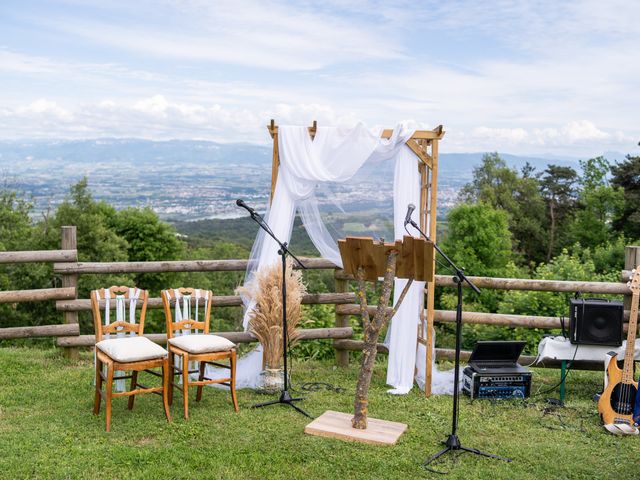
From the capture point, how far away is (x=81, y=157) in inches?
2028

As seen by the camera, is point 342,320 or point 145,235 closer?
point 342,320

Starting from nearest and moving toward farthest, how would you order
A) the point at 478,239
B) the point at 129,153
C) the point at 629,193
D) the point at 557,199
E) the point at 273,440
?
1. the point at 273,440
2. the point at 629,193
3. the point at 478,239
4. the point at 557,199
5. the point at 129,153

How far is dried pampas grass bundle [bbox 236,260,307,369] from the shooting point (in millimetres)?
5691

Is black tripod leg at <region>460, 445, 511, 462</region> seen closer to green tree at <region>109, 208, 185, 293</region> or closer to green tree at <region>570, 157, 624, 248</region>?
green tree at <region>109, 208, 185, 293</region>

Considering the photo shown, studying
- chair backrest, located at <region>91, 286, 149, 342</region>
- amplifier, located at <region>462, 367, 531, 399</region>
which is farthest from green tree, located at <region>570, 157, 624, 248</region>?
chair backrest, located at <region>91, 286, 149, 342</region>

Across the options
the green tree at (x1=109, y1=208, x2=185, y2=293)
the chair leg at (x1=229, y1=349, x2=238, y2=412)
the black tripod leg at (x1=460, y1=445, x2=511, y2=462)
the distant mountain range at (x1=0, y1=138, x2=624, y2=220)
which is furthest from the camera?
the green tree at (x1=109, y1=208, x2=185, y2=293)

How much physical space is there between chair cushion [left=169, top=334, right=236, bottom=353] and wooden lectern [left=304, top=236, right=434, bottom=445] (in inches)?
36.7

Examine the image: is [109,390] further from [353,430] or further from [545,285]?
[545,285]

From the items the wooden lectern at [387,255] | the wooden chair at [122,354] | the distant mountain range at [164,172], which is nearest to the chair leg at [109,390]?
the wooden chair at [122,354]

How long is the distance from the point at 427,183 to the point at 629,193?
22857 mm

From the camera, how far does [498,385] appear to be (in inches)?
221

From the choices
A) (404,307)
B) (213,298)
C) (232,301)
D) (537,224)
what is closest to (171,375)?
(213,298)

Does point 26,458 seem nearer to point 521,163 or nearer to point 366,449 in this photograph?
point 366,449

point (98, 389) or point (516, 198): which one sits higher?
point (516, 198)
